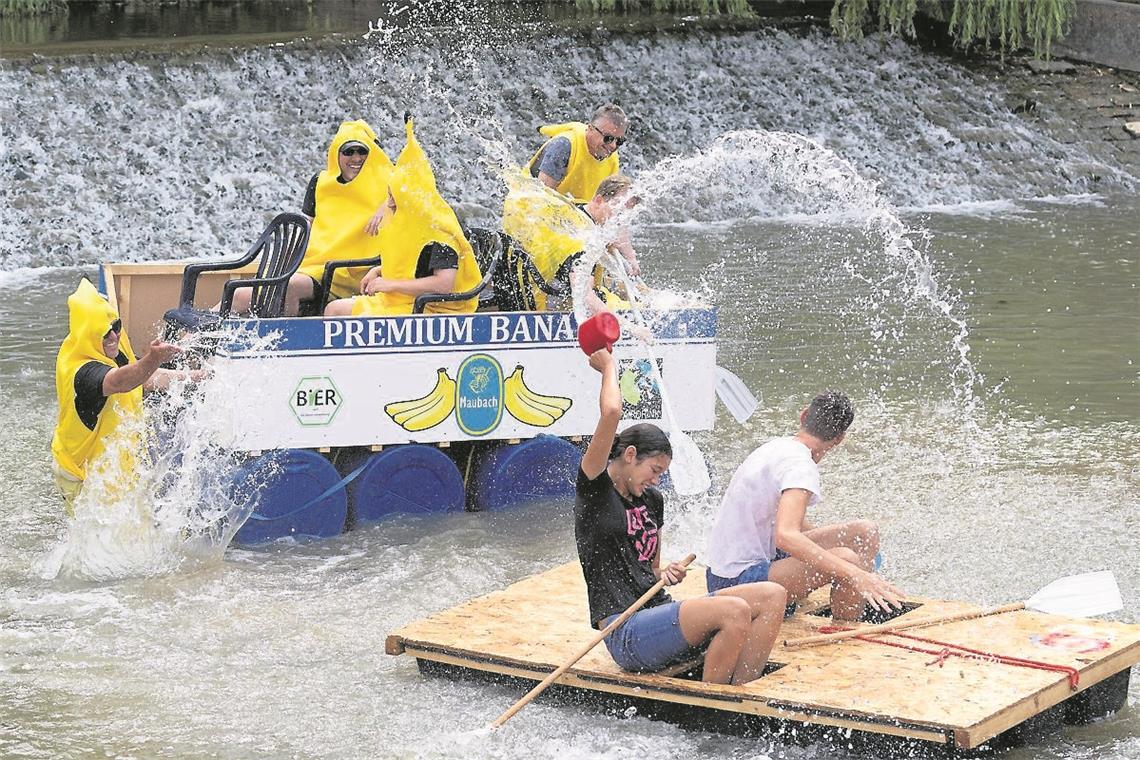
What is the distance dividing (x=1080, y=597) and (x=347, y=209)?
16.4ft

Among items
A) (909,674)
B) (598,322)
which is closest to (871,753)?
(909,674)

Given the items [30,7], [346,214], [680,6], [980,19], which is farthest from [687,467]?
[30,7]

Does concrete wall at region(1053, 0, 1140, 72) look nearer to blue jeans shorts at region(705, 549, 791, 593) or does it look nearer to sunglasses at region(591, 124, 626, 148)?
sunglasses at region(591, 124, 626, 148)

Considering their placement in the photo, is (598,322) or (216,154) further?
(216,154)

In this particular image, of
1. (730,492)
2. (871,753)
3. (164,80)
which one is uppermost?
(164,80)

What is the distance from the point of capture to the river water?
7.27 m

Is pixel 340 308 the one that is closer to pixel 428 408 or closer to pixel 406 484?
pixel 428 408

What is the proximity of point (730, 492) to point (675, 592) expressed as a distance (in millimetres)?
851

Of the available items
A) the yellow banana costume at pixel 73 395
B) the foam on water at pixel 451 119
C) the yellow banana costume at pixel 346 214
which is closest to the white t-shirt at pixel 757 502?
the yellow banana costume at pixel 73 395

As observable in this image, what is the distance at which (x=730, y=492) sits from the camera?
7.10m

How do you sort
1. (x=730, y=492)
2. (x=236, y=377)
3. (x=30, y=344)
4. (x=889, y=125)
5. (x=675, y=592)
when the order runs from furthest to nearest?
1. (x=889, y=125)
2. (x=30, y=344)
3. (x=236, y=377)
4. (x=675, y=592)
5. (x=730, y=492)

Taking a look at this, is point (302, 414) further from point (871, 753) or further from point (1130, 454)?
point (1130, 454)

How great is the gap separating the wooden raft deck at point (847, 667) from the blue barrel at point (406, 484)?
6.68 ft

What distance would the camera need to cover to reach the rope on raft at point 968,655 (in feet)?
21.4
